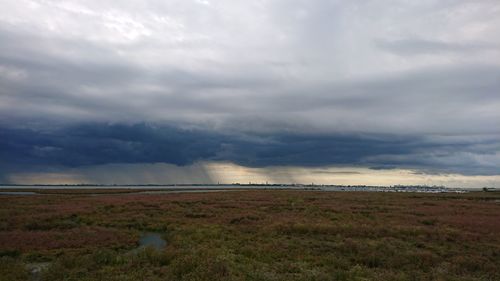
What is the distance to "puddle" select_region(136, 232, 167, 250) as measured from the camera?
27.5 m

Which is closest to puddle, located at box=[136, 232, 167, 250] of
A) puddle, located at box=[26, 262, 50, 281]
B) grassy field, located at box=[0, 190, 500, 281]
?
grassy field, located at box=[0, 190, 500, 281]

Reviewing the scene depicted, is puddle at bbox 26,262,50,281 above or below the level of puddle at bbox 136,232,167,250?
above

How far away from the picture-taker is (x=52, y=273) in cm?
1736

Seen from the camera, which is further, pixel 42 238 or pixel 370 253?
pixel 42 238

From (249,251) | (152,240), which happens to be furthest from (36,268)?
(249,251)

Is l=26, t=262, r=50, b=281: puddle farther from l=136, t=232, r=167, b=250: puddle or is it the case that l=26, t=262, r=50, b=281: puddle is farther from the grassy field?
l=136, t=232, r=167, b=250: puddle

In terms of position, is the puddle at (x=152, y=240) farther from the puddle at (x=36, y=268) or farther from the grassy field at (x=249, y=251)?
the puddle at (x=36, y=268)

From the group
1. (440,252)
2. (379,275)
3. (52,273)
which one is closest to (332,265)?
(379,275)

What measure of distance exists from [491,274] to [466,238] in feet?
37.2

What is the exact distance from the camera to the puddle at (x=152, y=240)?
90.2 feet

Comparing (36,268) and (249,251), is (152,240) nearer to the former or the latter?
(249,251)

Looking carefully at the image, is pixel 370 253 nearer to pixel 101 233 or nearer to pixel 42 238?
pixel 101 233

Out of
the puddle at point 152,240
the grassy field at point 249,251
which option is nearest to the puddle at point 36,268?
the grassy field at point 249,251

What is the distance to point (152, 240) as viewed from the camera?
2983cm
